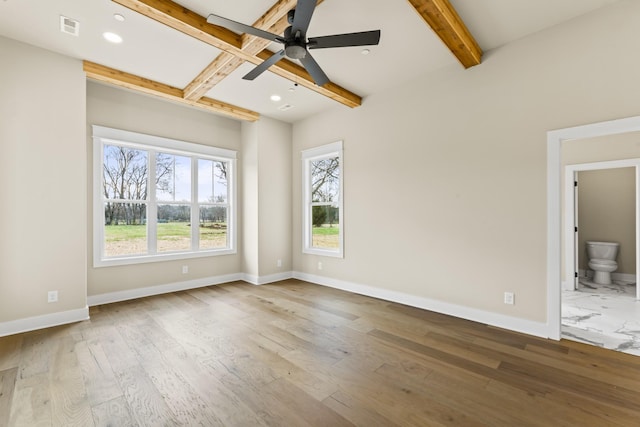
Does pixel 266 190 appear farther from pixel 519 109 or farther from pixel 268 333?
pixel 519 109

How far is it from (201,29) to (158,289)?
386cm

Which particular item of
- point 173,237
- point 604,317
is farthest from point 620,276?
point 173,237

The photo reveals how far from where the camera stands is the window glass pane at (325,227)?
514 cm

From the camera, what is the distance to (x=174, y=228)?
4.91m

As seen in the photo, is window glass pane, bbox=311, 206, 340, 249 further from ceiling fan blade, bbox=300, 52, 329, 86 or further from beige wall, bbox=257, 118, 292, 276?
ceiling fan blade, bbox=300, 52, 329, 86

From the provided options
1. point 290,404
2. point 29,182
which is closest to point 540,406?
point 290,404

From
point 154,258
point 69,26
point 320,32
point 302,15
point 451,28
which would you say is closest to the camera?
point 302,15

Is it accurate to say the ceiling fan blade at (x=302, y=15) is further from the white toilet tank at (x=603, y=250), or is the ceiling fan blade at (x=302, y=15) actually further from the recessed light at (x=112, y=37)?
the white toilet tank at (x=603, y=250)

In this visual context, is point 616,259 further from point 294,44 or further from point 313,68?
point 294,44

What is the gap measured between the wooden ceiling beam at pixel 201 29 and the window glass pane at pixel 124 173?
254cm

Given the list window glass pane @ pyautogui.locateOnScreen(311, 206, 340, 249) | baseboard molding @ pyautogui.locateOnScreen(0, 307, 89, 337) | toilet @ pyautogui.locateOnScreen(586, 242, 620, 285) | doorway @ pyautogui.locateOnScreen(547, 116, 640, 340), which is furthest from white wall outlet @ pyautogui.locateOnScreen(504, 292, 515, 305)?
baseboard molding @ pyautogui.locateOnScreen(0, 307, 89, 337)

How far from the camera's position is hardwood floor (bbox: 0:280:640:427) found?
5.90ft

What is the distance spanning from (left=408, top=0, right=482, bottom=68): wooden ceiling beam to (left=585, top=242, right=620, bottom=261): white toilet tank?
4.61 m

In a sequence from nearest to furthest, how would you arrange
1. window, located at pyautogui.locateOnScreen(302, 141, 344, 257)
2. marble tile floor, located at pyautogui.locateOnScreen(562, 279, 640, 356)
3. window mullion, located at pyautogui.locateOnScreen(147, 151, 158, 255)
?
marble tile floor, located at pyautogui.locateOnScreen(562, 279, 640, 356) < window mullion, located at pyautogui.locateOnScreen(147, 151, 158, 255) < window, located at pyautogui.locateOnScreen(302, 141, 344, 257)
